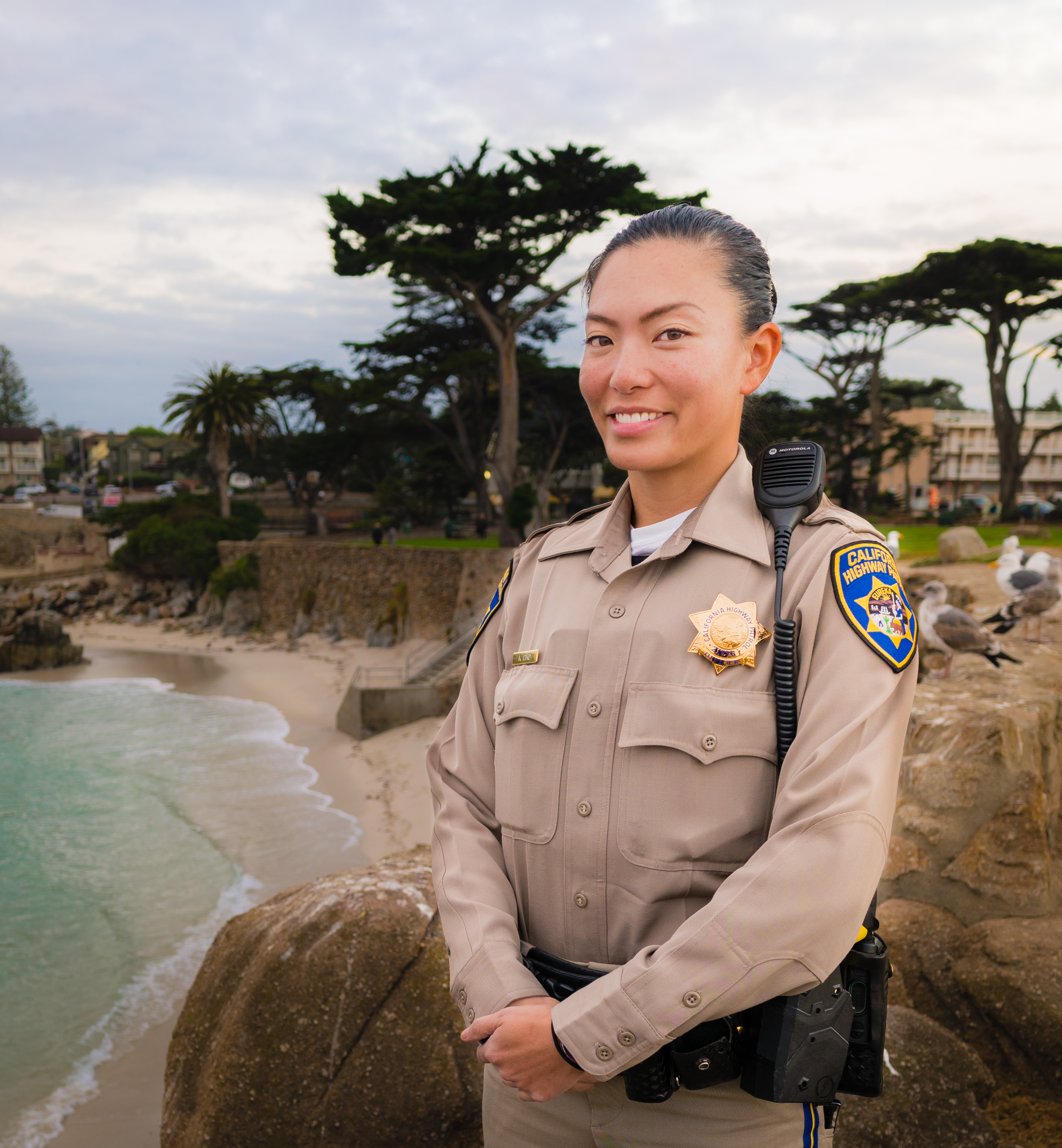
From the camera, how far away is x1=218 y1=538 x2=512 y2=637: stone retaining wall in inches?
824


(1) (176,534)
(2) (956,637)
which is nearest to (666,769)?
(2) (956,637)

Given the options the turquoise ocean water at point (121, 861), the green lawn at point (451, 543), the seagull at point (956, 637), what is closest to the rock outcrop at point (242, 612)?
the green lawn at point (451, 543)

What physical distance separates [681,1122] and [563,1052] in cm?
27

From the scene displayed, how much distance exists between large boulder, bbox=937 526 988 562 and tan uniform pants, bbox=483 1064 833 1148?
1404cm

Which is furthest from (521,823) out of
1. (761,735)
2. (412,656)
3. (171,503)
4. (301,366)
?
(171,503)

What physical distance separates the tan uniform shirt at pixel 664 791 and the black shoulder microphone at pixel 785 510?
18 millimetres

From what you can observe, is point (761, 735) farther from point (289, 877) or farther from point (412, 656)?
point (412, 656)

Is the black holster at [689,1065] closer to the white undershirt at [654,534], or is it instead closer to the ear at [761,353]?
the white undershirt at [654,534]

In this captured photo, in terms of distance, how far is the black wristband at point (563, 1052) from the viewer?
129 centimetres

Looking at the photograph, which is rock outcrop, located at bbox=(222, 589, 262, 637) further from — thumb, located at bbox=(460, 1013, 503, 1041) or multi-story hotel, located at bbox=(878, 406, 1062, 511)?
multi-story hotel, located at bbox=(878, 406, 1062, 511)

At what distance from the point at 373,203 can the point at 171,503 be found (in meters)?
17.3

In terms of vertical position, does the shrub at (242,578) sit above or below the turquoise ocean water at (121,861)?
above

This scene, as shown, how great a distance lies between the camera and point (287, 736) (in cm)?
1623

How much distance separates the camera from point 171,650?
25.3 metres
